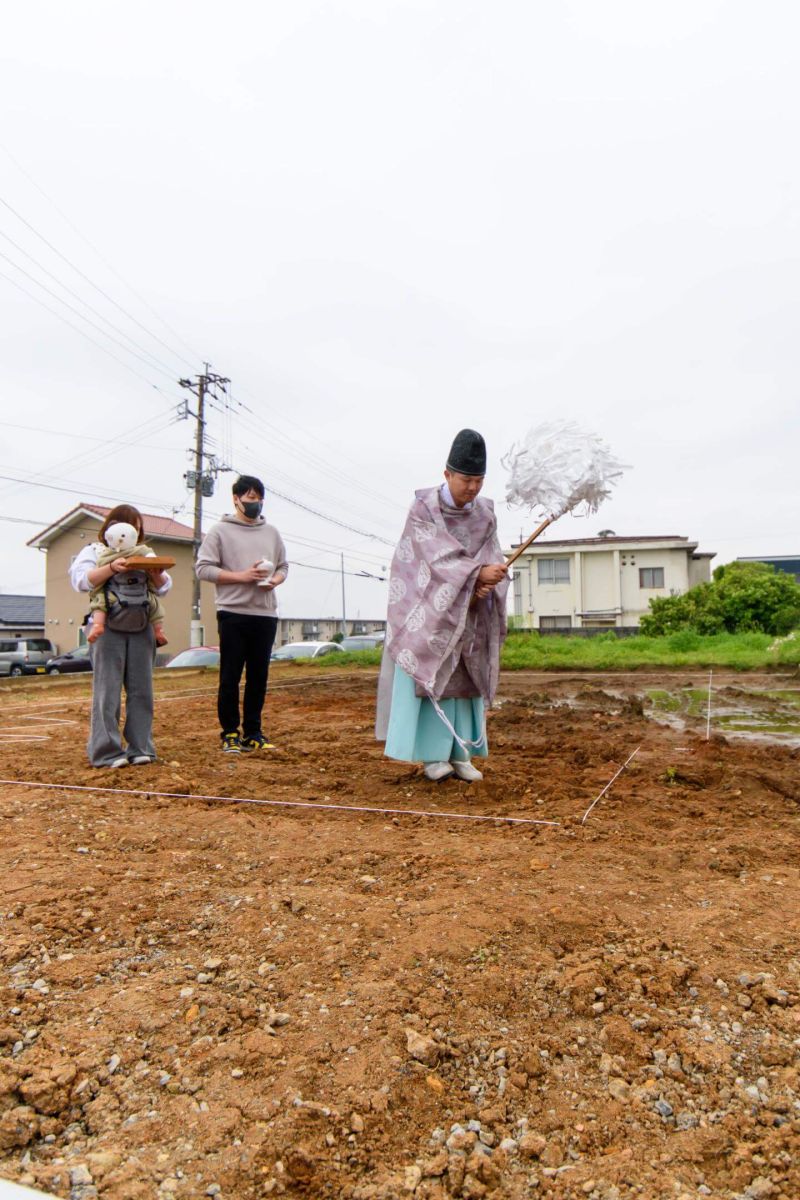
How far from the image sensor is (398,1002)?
5.24 ft

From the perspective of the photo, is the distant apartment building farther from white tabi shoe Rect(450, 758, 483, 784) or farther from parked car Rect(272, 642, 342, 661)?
white tabi shoe Rect(450, 758, 483, 784)

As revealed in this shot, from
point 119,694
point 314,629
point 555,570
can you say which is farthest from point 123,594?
point 314,629

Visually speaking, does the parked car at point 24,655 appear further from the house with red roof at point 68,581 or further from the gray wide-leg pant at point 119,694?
the gray wide-leg pant at point 119,694

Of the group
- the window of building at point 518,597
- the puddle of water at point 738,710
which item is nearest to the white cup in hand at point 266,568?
the puddle of water at point 738,710

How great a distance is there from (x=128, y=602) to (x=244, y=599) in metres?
0.74

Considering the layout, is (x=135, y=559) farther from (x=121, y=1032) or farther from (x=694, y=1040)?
(x=694, y=1040)

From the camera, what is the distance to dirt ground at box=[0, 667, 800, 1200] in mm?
1208

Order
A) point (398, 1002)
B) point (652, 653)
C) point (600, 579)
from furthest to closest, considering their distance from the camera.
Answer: point (600, 579)
point (652, 653)
point (398, 1002)

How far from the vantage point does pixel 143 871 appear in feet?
7.76

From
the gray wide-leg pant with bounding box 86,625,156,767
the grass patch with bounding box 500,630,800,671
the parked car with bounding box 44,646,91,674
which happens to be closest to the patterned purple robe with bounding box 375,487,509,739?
the gray wide-leg pant with bounding box 86,625,156,767

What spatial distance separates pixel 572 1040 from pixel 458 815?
162cm

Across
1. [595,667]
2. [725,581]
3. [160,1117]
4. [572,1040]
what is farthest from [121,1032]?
[725,581]

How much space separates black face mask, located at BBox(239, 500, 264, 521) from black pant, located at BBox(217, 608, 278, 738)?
2.02 ft

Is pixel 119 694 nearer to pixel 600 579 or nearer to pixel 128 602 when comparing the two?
pixel 128 602
